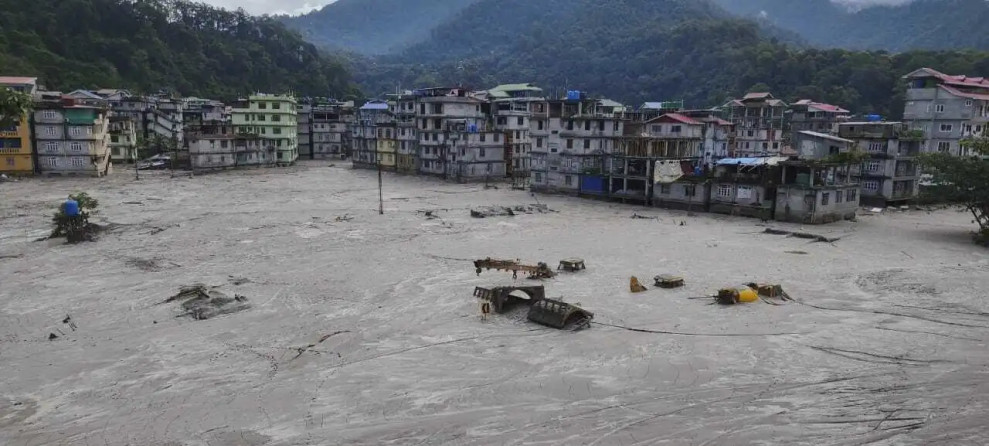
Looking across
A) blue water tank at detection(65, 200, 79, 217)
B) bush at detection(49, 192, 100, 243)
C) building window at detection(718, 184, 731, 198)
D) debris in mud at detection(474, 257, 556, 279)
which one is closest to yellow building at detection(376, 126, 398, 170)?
building window at detection(718, 184, 731, 198)

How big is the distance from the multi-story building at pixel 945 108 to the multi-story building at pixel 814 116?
17494 millimetres

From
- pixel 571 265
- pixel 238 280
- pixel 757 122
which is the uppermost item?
pixel 757 122

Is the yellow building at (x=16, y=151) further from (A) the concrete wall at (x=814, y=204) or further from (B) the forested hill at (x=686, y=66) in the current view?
(B) the forested hill at (x=686, y=66)

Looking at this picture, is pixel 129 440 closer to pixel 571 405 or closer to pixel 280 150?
pixel 571 405

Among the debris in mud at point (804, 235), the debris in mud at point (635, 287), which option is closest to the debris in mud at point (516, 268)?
the debris in mud at point (635, 287)

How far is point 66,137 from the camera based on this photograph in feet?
212

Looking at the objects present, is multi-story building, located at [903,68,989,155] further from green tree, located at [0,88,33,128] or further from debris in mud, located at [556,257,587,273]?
green tree, located at [0,88,33,128]

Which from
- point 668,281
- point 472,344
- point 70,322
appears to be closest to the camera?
point 472,344

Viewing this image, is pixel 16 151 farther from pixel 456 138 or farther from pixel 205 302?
pixel 205 302

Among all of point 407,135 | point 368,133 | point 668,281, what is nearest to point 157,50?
point 368,133

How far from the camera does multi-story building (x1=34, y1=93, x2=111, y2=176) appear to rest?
2522 inches

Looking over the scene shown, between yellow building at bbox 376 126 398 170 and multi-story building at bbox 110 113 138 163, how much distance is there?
2903 cm

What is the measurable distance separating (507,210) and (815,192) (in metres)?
20.7

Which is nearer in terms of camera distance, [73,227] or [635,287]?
[635,287]
